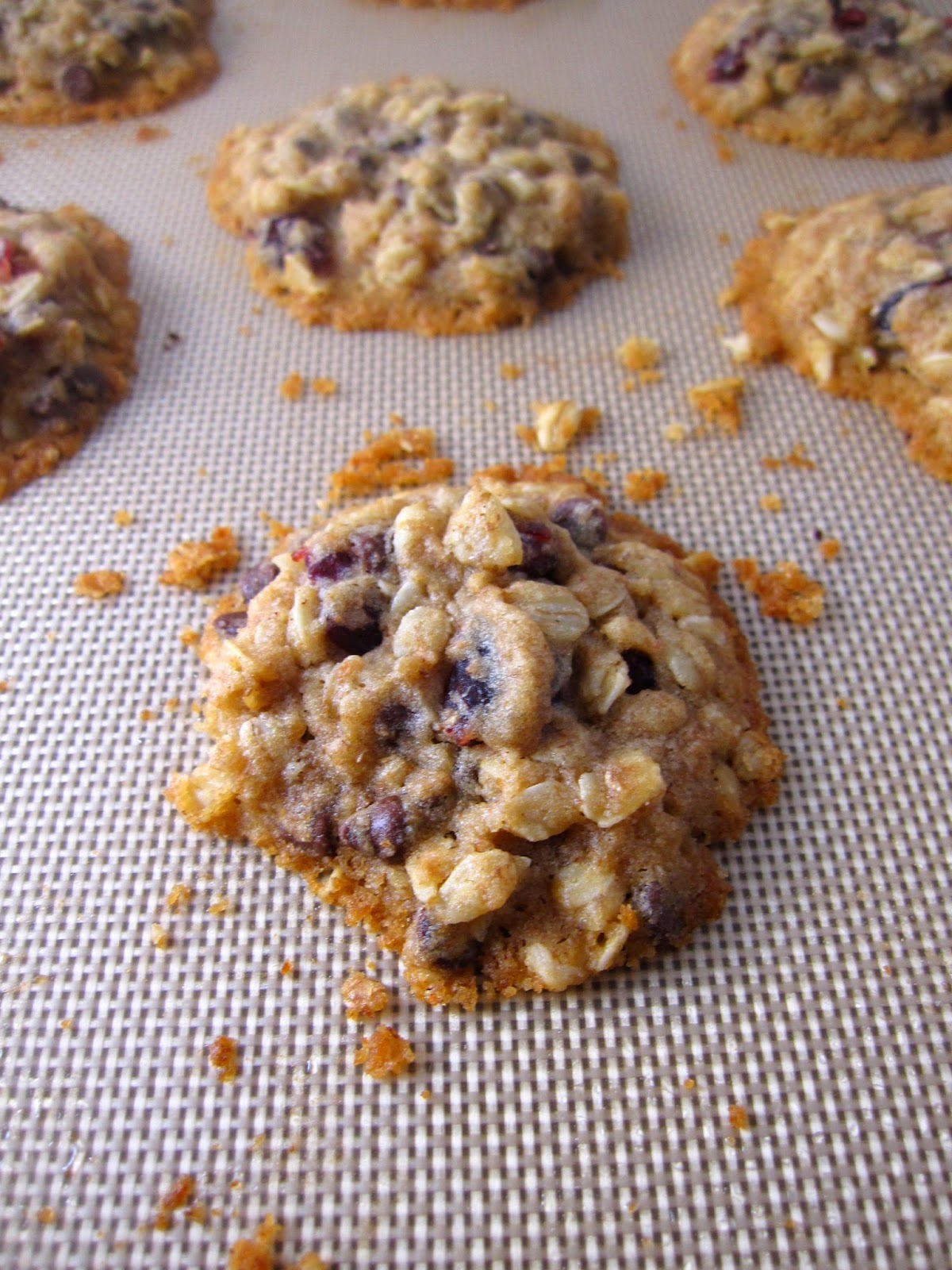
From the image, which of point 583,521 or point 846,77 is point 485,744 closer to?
point 583,521

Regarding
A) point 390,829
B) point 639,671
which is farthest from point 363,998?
point 639,671

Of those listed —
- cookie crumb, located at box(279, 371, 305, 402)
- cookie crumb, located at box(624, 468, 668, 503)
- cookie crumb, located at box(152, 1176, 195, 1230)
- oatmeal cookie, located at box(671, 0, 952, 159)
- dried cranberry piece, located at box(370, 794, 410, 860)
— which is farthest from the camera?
oatmeal cookie, located at box(671, 0, 952, 159)

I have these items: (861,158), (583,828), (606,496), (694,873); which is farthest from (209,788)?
(861,158)

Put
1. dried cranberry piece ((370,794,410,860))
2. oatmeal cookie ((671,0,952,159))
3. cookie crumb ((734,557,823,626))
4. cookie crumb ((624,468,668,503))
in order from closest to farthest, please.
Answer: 1. dried cranberry piece ((370,794,410,860))
2. cookie crumb ((734,557,823,626))
3. cookie crumb ((624,468,668,503))
4. oatmeal cookie ((671,0,952,159))

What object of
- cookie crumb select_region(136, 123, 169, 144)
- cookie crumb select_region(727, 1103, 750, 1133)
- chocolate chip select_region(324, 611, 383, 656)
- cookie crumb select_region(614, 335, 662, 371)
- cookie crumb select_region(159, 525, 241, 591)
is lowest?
cookie crumb select_region(159, 525, 241, 591)

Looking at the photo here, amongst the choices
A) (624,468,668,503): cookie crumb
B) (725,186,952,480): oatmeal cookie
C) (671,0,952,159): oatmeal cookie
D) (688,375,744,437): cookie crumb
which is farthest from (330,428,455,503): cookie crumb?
(671,0,952,159): oatmeal cookie

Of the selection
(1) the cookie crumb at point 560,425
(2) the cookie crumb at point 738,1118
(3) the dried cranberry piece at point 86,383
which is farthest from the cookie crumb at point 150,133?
(2) the cookie crumb at point 738,1118

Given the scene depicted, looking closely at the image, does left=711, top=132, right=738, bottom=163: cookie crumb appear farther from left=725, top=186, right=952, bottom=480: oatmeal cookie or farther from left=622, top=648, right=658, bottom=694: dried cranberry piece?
left=622, top=648, right=658, bottom=694: dried cranberry piece
